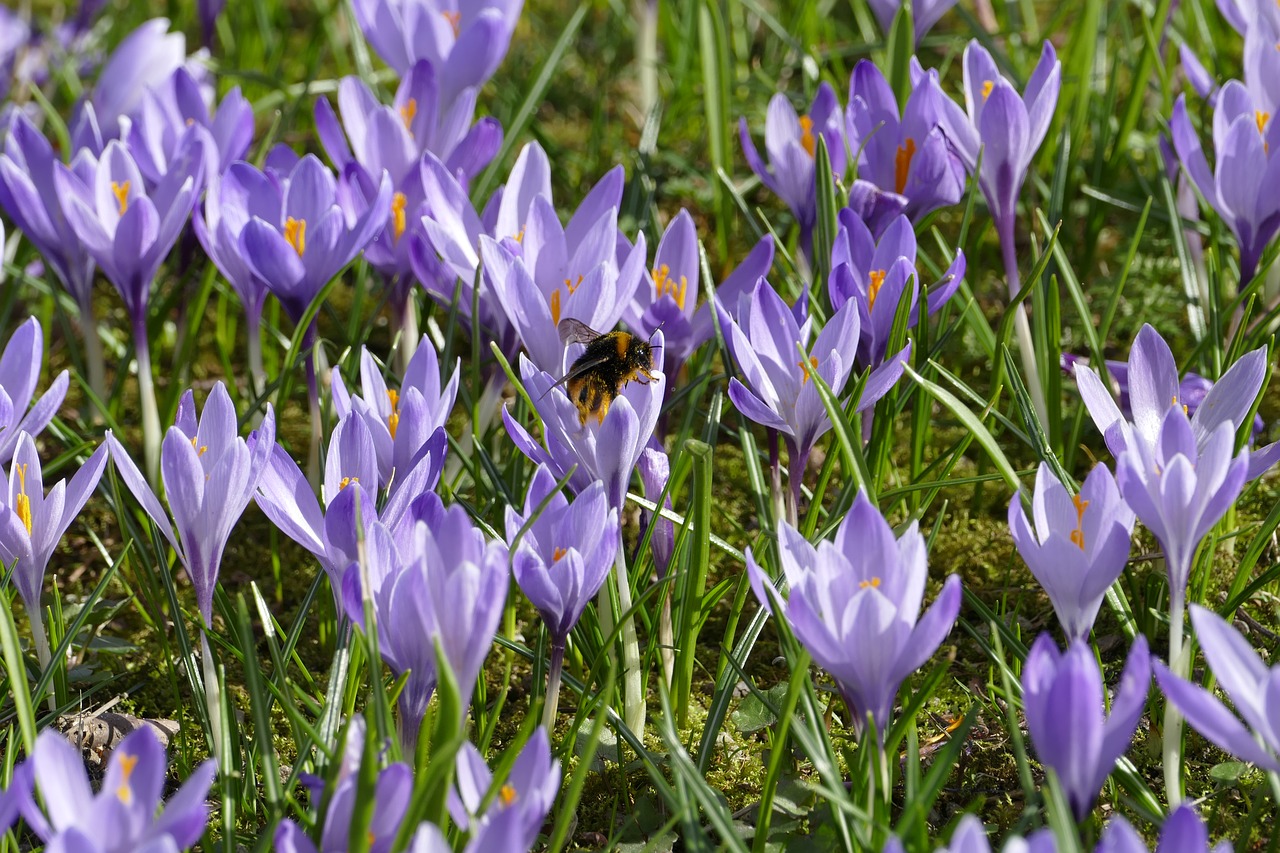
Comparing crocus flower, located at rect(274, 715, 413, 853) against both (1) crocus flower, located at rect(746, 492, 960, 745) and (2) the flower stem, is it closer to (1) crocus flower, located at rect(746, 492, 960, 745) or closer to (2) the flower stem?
(1) crocus flower, located at rect(746, 492, 960, 745)

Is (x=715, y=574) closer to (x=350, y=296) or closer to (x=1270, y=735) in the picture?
(x=1270, y=735)

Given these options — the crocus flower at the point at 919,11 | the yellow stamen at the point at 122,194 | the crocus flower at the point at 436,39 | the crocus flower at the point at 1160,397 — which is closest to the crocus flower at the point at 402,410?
the yellow stamen at the point at 122,194

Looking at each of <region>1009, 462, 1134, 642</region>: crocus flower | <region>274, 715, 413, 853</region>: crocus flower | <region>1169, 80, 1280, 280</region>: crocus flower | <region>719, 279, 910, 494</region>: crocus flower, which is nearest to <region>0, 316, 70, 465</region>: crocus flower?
<region>274, 715, 413, 853</region>: crocus flower

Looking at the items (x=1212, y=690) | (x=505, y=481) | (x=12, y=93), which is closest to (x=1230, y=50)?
(x=1212, y=690)

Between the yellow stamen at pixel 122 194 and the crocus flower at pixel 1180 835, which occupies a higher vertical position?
the yellow stamen at pixel 122 194

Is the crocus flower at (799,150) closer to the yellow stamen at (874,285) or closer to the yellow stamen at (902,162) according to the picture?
the yellow stamen at (902,162)
